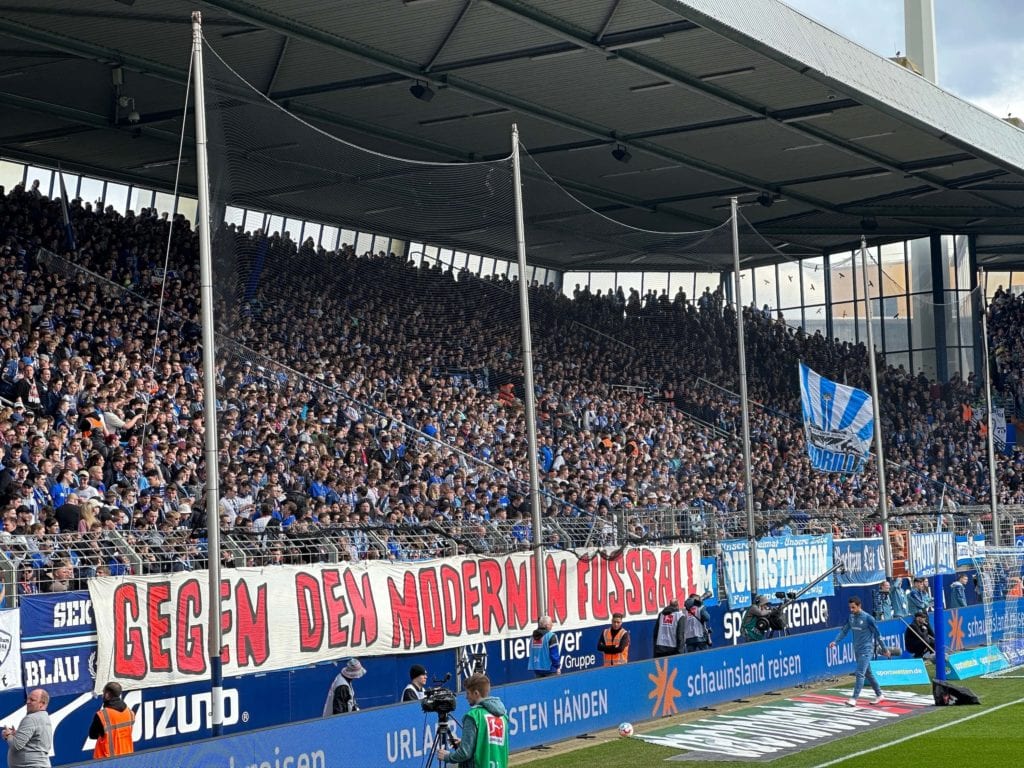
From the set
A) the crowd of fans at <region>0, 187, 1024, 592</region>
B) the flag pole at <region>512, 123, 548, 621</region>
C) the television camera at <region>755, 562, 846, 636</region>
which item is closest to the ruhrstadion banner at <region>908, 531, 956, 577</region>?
the crowd of fans at <region>0, 187, 1024, 592</region>

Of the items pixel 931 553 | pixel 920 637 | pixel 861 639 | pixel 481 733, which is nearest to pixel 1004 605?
pixel 931 553

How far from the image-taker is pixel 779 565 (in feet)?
89.4

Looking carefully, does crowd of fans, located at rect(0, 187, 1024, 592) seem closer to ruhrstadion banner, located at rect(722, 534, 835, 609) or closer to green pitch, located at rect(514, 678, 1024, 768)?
ruhrstadion banner, located at rect(722, 534, 835, 609)

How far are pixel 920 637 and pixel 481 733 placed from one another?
697 inches

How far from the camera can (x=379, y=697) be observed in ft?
61.5

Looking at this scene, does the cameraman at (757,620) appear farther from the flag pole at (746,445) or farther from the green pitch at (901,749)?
the green pitch at (901,749)

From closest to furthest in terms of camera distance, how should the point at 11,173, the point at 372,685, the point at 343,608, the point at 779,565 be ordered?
the point at 343,608 → the point at 372,685 → the point at 779,565 → the point at 11,173

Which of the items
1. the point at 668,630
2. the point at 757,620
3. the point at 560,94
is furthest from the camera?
the point at 560,94

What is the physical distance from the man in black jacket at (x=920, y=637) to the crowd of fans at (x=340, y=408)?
3243 millimetres

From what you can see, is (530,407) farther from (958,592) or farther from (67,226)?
(958,592)

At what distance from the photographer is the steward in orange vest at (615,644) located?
2236cm

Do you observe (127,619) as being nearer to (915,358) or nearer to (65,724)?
(65,724)

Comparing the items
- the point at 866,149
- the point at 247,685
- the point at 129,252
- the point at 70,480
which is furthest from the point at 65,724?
the point at 866,149

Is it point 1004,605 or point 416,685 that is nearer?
point 416,685
